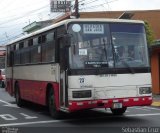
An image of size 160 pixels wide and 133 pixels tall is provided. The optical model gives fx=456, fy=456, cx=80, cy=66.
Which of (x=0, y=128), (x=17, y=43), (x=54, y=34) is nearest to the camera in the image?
(x=0, y=128)

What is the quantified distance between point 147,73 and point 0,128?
4.73 meters

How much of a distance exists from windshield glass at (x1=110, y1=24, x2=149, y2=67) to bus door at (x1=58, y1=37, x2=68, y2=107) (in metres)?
1.51

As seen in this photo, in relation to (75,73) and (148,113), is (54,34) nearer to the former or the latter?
(75,73)

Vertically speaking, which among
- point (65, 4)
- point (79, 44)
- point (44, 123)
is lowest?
point (44, 123)

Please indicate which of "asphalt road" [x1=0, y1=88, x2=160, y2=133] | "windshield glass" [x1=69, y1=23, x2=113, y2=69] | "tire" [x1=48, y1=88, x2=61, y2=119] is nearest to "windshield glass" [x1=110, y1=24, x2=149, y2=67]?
"windshield glass" [x1=69, y1=23, x2=113, y2=69]

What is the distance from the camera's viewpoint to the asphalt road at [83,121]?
42.1 ft

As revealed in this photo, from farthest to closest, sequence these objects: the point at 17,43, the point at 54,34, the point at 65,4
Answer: the point at 65,4 → the point at 17,43 → the point at 54,34

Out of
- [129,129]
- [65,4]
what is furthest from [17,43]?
[65,4]

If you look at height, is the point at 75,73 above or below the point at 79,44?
below

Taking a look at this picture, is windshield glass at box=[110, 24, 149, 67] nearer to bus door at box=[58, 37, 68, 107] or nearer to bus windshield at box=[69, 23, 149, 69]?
bus windshield at box=[69, 23, 149, 69]

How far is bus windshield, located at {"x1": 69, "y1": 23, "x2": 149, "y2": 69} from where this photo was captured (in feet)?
44.1

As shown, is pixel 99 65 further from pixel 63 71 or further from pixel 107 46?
pixel 63 71

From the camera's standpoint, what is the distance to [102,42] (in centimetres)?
1372

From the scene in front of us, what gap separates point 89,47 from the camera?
44.3 feet
